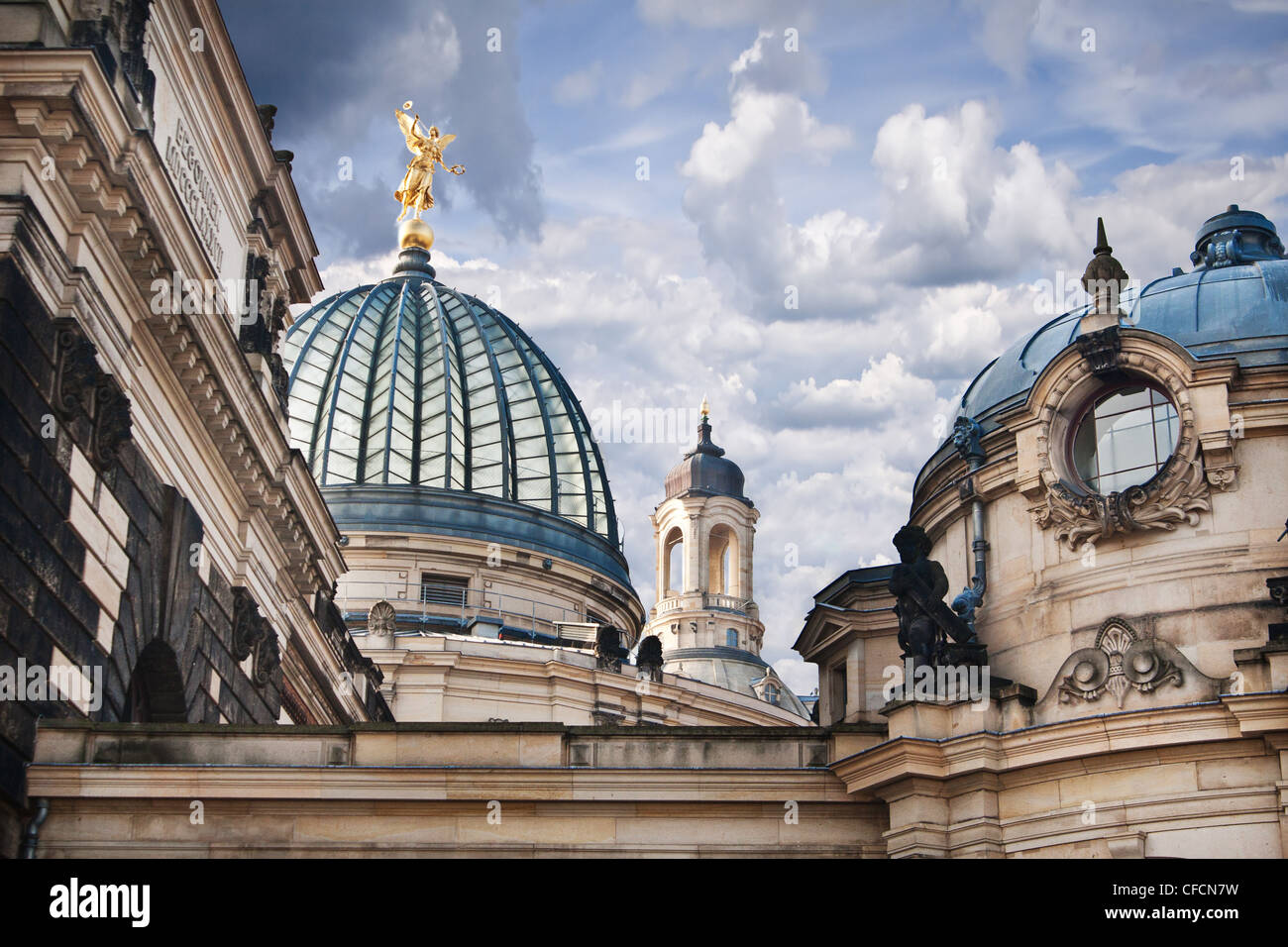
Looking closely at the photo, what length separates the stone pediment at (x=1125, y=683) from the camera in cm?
2173

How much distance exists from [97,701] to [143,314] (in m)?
4.85

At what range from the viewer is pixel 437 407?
58688 millimetres

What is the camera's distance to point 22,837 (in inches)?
815

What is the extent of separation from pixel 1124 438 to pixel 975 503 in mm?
2377

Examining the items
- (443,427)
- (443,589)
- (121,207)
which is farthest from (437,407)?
(121,207)

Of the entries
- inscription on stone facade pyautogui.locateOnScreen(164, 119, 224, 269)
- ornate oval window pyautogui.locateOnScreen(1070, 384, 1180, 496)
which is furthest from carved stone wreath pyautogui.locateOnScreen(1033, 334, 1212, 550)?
inscription on stone facade pyautogui.locateOnScreen(164, 119, 224, 269)

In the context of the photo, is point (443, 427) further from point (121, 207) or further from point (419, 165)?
point (121, 207)

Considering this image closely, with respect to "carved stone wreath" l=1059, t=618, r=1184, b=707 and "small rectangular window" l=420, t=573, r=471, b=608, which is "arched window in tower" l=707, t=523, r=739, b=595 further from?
"carved stone wreath" l=1059, t=618, r=1184, b=707

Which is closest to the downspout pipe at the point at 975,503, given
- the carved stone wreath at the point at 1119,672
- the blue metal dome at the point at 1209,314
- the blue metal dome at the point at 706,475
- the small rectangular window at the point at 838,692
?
the blue metal dome at the point at 1209,314

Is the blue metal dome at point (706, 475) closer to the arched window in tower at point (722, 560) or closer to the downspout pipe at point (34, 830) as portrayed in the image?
the arched window in tower at point (722, 560)

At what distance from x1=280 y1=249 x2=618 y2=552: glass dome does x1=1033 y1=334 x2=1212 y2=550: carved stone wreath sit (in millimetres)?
32738

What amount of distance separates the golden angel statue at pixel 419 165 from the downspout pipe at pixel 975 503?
137 feet
